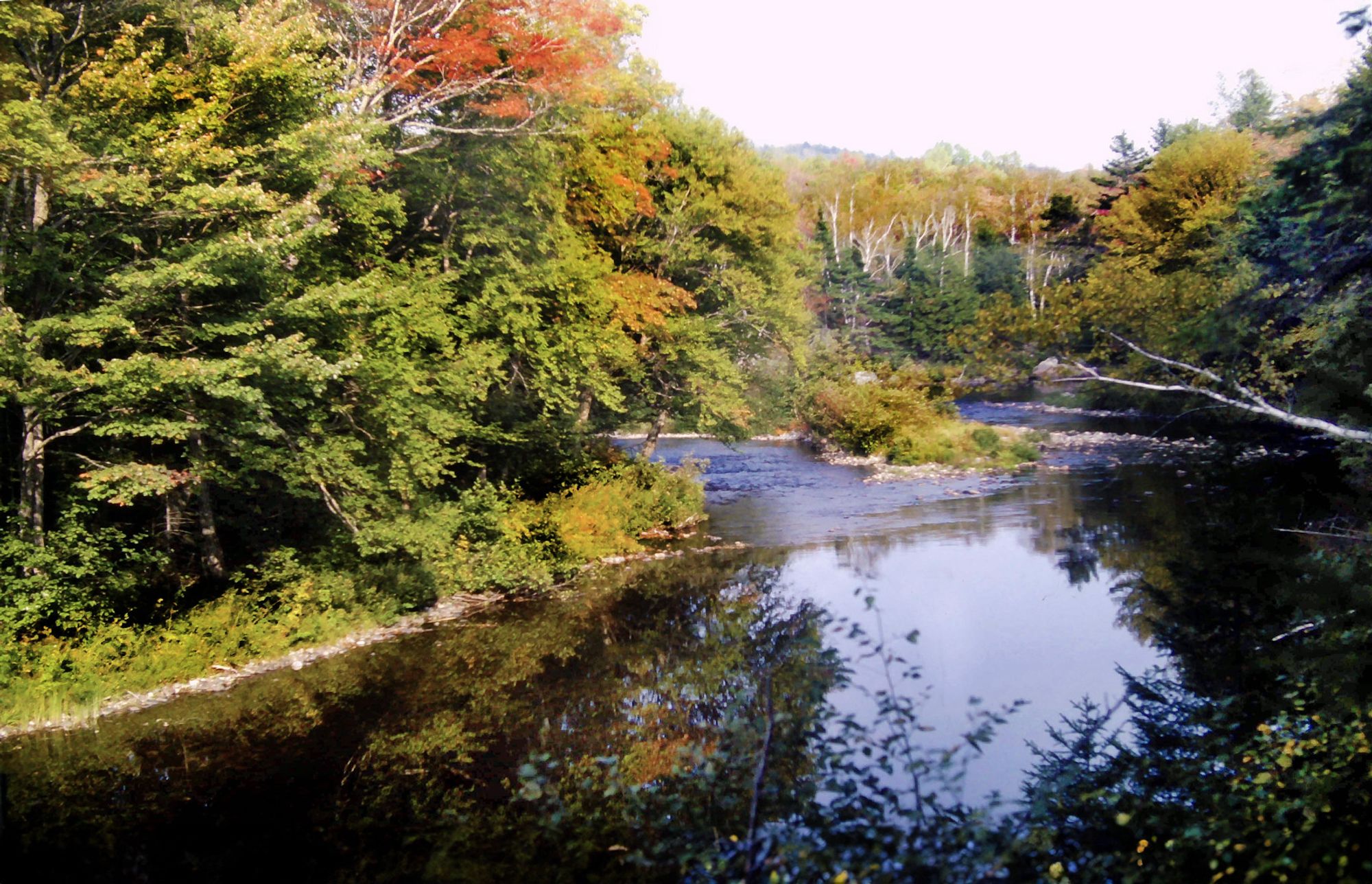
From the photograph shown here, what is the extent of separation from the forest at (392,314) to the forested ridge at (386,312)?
0.21ft

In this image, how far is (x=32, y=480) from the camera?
10.2m

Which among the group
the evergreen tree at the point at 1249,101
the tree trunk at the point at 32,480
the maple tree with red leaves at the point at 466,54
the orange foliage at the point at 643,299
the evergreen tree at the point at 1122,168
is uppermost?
the evergreen tree at the point at 1249,101

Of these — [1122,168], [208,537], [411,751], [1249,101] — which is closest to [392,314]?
[208,537]

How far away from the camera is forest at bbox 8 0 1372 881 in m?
9.94

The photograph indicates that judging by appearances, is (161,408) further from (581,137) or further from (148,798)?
(581,137)

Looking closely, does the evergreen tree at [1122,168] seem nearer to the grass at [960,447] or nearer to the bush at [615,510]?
the grass at [960,447]

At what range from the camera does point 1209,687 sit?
973 centimetres

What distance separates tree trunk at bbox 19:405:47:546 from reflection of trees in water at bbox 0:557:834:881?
2354 millimetres

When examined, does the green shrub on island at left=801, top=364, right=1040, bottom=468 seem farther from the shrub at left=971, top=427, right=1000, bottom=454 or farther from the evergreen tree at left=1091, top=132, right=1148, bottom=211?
the evergreen tree at left=1091, top=132, right=1148, bottom=211

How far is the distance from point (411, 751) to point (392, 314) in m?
6.65

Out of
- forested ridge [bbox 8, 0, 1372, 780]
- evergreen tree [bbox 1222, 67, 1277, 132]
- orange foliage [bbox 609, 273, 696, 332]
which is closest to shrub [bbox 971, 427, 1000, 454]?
forested ridge [bbox 8, 0, 1372, 780]

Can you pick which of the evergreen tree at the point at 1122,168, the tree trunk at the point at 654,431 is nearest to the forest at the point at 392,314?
the tree trunk at the point at 654,431

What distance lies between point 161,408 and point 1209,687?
1223 centimetres

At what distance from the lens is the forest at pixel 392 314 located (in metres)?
9.94
